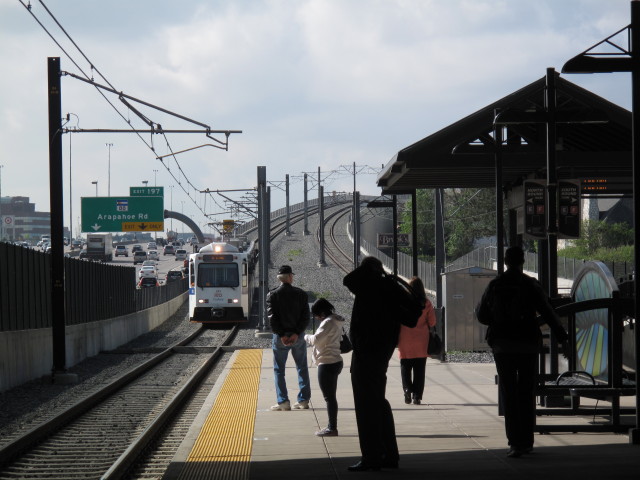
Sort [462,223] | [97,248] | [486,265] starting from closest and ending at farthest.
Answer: [486,265] < [462,223] < [97,248]

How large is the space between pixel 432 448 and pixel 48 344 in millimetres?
15249

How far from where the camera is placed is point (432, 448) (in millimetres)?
10242

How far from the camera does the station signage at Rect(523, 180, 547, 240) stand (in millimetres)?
15367

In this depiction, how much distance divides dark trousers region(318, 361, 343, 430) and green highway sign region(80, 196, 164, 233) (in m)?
42.4

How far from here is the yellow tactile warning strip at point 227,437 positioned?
362 inches

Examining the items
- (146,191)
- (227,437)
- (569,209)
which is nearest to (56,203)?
(569,209)

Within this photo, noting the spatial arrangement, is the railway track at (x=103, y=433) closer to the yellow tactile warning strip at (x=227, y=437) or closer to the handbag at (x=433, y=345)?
the yellow tactile warning strip at (x=227, y=437)

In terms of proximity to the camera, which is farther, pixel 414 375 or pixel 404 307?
pixel 414 375

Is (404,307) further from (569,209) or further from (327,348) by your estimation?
(569,209)

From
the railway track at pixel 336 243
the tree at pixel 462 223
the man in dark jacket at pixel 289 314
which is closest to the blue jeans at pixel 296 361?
the man in dark jacket at pixel 289 314

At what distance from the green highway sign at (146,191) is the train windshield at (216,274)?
11.8 metres

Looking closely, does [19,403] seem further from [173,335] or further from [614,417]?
[173,335]

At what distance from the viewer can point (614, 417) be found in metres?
10.6

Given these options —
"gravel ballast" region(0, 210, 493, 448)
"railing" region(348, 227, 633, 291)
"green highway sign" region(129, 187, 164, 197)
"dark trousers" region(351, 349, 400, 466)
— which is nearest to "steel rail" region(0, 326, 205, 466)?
"gravel ballast" region(0, 210, 493, 448)
